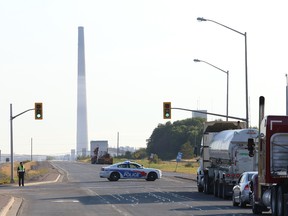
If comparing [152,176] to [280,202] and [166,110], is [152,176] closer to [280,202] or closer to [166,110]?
[166,110]

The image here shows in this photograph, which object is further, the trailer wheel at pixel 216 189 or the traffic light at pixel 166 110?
the traffic light at pixel 166 110

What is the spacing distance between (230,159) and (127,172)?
91.3 ft

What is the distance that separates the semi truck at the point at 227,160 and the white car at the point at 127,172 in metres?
21.4

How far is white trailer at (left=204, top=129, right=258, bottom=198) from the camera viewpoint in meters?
41.8

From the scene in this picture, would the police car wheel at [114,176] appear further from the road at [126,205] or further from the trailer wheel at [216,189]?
the trailer wheel at [216,189]

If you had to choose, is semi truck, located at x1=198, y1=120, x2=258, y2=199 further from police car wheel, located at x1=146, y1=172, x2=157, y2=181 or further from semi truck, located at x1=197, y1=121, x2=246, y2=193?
police car wheel, located at x1=146, y1=172, x2=157, y2=181

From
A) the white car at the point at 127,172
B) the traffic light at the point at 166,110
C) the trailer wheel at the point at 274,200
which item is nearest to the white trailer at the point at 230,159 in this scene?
the trailer wheel at the point at 274,200

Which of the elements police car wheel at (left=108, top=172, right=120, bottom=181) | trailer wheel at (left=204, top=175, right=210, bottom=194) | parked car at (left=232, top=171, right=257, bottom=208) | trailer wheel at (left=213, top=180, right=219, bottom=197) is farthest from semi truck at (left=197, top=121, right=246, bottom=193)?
police car wheel at (left=108, top=172, right=120, bottom=181)

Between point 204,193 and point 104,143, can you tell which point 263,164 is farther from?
point 104,143

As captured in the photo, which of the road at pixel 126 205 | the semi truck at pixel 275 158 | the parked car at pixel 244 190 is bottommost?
the road at pixel 126 205

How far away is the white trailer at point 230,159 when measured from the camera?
41.8m

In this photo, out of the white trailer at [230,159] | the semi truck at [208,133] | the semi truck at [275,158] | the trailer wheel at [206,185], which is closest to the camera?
the semi truck at [275,158]

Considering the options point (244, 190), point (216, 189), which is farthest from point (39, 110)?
point (244, 190)

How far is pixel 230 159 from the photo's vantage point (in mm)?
42406
